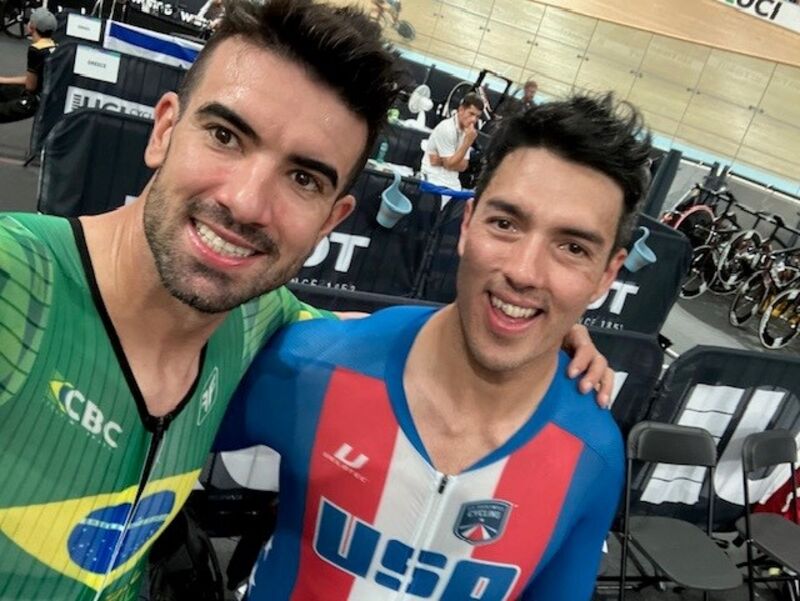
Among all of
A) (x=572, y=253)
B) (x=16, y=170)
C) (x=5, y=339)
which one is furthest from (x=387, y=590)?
(x=16, y=170)

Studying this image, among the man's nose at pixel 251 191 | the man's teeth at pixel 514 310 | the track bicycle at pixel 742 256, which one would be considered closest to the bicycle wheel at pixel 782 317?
the track bicycle at pixel 742 256

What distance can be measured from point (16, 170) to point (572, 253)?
5.96 meters

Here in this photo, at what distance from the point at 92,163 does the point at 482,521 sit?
120 inches

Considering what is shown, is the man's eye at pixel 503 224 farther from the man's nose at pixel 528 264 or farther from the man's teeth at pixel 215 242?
the man's teeth at pixel 215 242

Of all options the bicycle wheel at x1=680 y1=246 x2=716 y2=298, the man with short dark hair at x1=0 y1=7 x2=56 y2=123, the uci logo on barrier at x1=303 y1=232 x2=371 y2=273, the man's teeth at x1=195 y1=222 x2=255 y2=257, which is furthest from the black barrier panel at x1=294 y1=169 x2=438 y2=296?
the bicycle wheel at x1=680 y1=246 x2=716 y2=298

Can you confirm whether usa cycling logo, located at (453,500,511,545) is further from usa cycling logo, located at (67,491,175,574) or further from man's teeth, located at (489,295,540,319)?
usa cycling logo, located at (67,491,175,574)

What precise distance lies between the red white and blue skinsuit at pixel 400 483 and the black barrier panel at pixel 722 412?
6.20 feet

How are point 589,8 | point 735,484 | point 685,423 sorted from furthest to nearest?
point 589,8 < point 735,484 < point 685,423

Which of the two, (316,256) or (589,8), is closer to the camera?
(316,256)

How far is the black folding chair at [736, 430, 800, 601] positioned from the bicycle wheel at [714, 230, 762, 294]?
5.64 metres

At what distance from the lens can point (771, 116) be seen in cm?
1252

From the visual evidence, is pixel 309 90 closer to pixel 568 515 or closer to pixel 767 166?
pixel 568 515

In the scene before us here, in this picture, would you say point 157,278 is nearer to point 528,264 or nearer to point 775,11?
point 528,264

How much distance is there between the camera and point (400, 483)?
156 centimetres
